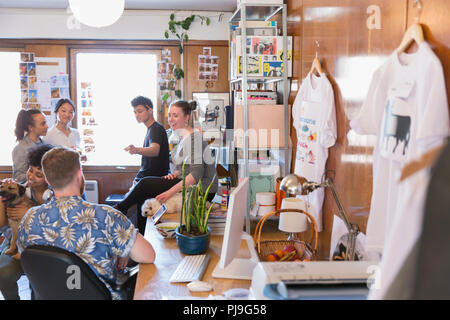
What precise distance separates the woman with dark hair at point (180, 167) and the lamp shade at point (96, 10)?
0.76m

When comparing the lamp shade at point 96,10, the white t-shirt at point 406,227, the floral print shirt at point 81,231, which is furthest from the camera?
the lamp shade at point 96,10

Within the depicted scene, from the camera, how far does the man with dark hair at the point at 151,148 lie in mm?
3471

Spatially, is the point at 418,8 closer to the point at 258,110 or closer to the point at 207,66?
→ the point at 258,110

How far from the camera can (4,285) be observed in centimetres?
220

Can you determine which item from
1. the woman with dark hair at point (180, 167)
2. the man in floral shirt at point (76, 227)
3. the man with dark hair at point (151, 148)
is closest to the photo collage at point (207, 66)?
the man with dark hair at point (151, 148)

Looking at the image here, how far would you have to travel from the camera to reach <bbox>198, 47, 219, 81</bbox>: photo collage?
16.0ft

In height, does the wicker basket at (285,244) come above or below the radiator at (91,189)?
above

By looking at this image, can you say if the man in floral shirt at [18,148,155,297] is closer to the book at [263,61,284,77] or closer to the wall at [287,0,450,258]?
the wall at [287,0,450,258]

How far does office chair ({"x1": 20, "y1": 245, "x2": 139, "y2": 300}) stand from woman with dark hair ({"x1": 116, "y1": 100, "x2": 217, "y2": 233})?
1236 mm

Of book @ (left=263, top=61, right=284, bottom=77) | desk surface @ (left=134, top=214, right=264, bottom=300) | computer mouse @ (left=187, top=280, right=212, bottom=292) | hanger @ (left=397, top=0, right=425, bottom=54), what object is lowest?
desk surface @ (left=134, top=214, right=264, bottom=300)

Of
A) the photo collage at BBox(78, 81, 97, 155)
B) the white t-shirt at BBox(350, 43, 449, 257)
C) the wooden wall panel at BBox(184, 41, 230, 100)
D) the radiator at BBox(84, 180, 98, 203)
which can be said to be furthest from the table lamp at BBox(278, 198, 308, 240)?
the photo collage at BBox(78, 81, 97, 155)

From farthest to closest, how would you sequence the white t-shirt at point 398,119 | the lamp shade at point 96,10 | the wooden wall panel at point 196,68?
1. the wooden wall panel at point 196,68
2. the lamp shade at point 96,10
3. the white t-shirt at point 398,119

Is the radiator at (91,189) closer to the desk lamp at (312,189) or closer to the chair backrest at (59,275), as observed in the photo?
the chair backrest at (59,275)

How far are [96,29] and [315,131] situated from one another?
339 cm
